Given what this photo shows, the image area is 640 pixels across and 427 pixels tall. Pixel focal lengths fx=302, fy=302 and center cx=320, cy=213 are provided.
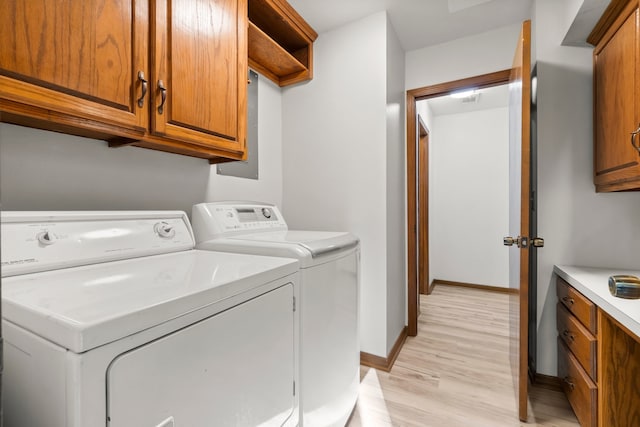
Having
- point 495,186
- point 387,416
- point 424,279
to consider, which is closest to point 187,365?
point 387,416

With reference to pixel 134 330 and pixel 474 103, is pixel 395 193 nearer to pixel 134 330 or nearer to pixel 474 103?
pixel 134 330

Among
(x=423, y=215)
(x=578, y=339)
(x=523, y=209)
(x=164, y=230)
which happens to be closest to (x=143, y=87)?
(x=164, y=230)

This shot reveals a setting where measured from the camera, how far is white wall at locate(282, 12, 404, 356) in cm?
206

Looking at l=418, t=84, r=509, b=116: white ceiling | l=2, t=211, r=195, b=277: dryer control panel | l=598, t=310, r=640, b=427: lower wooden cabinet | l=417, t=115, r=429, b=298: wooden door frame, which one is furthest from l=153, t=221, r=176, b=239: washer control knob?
l=418, t=84, r=509, b=116: white ceiling

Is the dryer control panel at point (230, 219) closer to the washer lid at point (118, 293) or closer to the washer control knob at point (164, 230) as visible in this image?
the washer control knob at point (164, 230)

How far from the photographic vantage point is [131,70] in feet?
3.51

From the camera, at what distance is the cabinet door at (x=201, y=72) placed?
1.16 m

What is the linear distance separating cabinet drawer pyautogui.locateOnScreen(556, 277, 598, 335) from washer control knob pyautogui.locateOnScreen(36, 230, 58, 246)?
6.96 ft

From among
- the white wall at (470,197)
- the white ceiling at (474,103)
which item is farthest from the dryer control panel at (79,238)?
the white wall at (470,197)

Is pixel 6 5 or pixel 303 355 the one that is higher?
pixel 6 5

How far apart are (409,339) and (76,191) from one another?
95.4 inches

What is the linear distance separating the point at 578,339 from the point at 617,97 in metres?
1.21

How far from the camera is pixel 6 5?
79 cm

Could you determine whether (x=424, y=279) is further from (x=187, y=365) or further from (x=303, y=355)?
(x=187, y=365)
